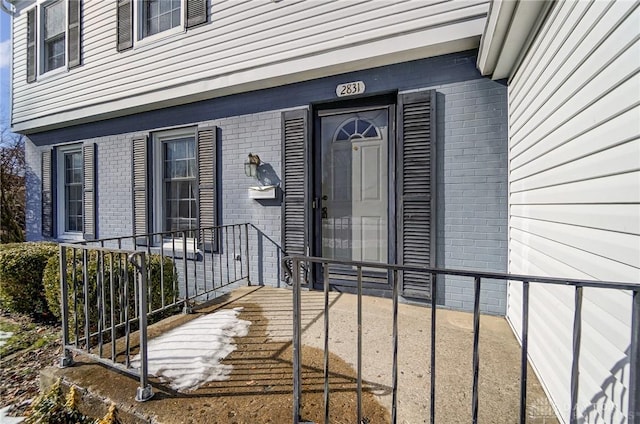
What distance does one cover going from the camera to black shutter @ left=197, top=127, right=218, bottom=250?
4254 mm

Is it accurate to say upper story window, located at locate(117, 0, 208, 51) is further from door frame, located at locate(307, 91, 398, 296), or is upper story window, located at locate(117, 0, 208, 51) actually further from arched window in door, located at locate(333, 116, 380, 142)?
arched window in door, located at locate(333, 116, 380, 142)

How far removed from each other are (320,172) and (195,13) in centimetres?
277

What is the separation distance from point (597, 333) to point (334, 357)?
148cm

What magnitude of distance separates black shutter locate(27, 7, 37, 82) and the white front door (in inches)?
248

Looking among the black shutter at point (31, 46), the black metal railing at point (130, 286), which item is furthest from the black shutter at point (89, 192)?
the black shutter at point (31, 46)

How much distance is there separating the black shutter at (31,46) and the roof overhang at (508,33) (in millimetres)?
7847

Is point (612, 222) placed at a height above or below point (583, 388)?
above

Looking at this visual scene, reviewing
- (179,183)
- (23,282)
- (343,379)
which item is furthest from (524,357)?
(23,282)

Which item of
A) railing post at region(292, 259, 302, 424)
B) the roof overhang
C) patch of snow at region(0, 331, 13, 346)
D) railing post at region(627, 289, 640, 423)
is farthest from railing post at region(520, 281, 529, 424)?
patch of snow at region(0, 331, 13, 346)

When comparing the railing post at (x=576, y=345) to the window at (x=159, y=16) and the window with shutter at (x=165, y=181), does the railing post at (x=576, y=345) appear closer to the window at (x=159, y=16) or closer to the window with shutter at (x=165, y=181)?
the window with shutter at (x=165, y=181)

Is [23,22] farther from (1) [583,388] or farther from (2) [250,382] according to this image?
(1) [583,388]

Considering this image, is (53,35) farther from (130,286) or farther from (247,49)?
(130,286)

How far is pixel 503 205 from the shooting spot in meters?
2.89

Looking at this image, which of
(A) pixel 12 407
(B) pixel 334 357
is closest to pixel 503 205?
(B) pixel 334 357
